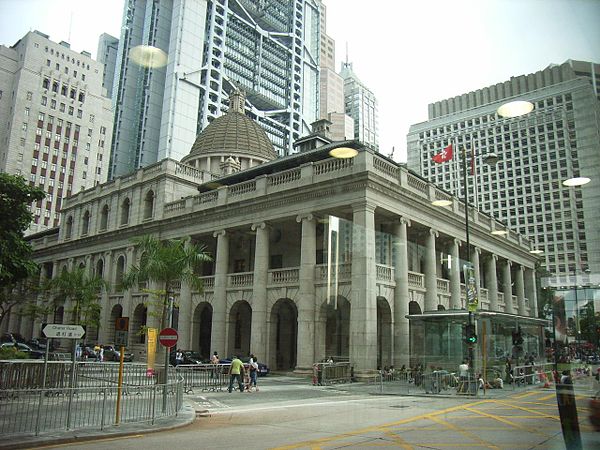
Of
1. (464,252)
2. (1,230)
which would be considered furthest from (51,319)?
(464,252)

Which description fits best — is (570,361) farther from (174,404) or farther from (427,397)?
(427,397)

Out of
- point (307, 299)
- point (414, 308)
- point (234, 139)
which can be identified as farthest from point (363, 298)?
point (234, 139)

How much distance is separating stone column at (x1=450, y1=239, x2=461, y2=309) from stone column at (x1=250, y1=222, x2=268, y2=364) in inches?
513

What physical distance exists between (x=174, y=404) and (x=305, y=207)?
61.4 feet

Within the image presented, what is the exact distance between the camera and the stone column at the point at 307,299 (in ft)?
100

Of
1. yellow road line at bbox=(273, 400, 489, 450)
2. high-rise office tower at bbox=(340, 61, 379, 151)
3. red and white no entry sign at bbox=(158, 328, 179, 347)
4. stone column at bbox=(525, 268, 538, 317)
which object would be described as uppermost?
high-rise office tower at bbox=(340, 61, 379, 151)

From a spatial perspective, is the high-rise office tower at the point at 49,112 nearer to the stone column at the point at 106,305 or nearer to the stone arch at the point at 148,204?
the stone arch at the point at 148,204

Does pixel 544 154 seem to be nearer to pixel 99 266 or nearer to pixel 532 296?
pixel 532 296

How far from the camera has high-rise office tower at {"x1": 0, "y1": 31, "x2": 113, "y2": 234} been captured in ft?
40.9

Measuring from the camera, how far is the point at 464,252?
1561 inches

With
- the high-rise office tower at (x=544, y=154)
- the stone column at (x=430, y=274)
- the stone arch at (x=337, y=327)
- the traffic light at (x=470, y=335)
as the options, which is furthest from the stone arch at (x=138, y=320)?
the high-rise office tower at (x=544, y=154)

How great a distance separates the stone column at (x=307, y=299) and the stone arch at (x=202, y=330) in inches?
425

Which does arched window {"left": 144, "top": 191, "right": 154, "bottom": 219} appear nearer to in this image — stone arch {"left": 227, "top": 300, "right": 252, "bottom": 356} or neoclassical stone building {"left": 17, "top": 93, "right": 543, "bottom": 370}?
neoclassical stone building {"left": 17, "top": 93, "right": 543, "bottom": 370}

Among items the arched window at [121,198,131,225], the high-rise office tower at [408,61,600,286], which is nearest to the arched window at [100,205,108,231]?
the arched window at [121,198,131,225]
